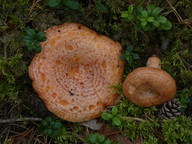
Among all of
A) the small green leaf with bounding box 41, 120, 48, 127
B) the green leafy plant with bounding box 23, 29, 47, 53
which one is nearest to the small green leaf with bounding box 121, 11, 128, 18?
the green leafy plant with bounding box 23, 29, 47, 53

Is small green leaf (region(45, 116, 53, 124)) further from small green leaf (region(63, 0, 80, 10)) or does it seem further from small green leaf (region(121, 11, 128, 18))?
small green leaf (region(121, 11, 128, 18))

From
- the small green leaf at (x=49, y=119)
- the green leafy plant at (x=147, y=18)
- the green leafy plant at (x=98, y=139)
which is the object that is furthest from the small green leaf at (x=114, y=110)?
the green leafy plant at (x=147, y=18)

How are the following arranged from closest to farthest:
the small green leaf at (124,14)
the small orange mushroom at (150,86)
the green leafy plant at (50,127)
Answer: the small orange mushroom at (150,86), the small green leaf at (124,14), the green leafy plant at (50,127)

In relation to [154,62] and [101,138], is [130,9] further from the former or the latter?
[101,138]

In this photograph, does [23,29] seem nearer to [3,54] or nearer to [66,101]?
[3,54]

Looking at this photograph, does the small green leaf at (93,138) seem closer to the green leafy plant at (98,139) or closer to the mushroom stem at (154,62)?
the green leafy plant at (98,139)
